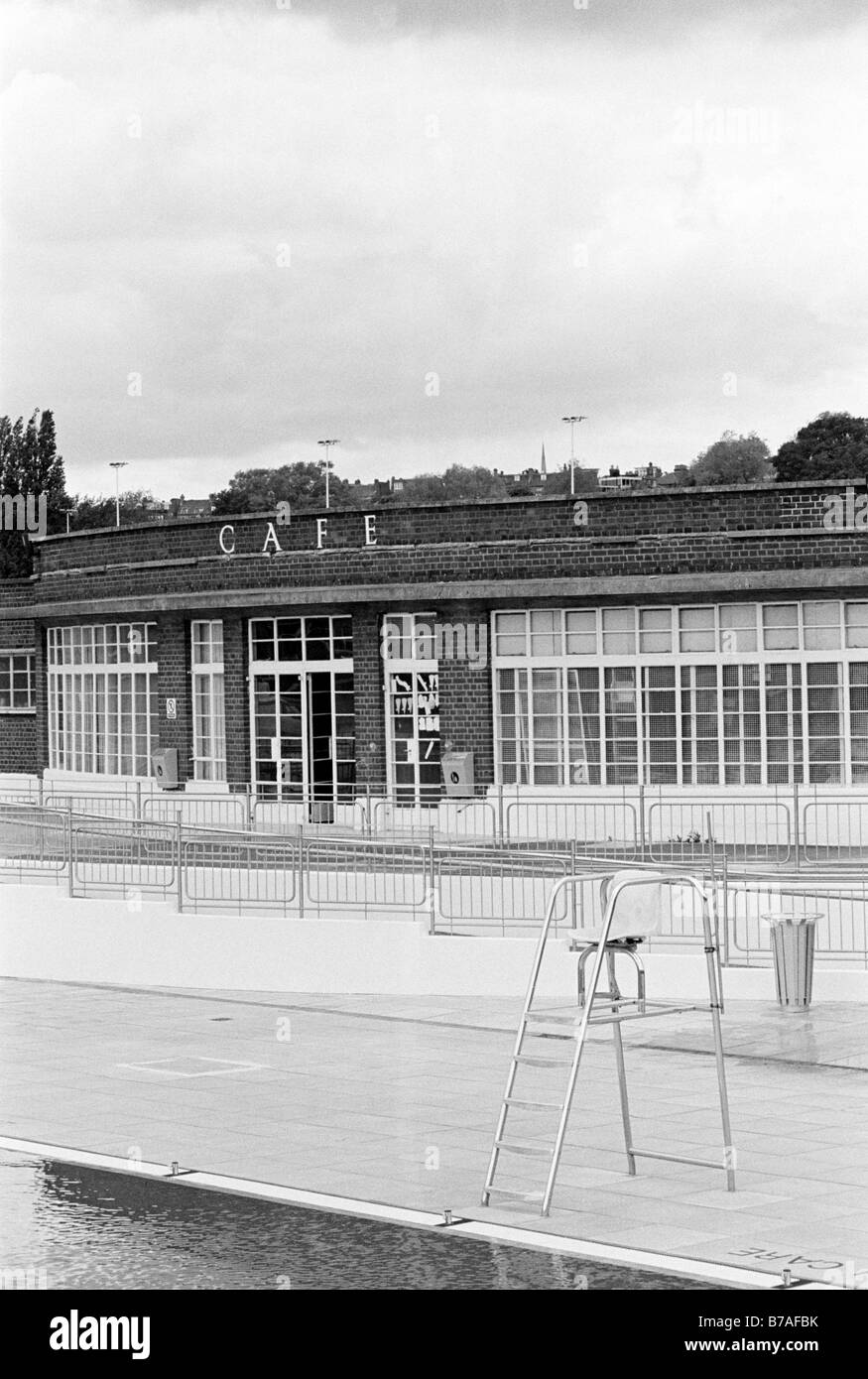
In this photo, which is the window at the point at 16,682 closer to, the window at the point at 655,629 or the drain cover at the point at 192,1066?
the window at the point at 655,629

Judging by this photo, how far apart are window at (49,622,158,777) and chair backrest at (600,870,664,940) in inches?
1068

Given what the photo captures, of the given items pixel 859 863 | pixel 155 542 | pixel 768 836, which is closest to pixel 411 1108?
pixel 859 863

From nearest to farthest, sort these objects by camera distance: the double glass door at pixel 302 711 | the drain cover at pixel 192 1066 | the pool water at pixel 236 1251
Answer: the pool water at pixel 236 1251 < the drain cover at pixel 192 1066 < the double glass door at pixel 302 711

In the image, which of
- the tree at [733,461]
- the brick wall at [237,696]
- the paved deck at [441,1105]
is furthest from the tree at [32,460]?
the paved deck at [441,1105]

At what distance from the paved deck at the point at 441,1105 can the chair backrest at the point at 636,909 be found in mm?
1214

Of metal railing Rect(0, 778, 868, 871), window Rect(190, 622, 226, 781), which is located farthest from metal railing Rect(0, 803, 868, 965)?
window Rect(190, 622, 226, 781)

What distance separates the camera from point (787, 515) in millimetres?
28219

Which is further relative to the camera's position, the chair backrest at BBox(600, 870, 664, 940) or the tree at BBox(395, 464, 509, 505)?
the tree at BBox(395, 464, 509, 505)

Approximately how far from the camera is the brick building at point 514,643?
2820 cm

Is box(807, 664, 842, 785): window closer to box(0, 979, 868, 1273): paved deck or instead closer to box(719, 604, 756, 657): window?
box(719, 604, 756, 657): window

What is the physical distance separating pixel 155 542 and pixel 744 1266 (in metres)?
28.7

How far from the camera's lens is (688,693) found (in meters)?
29.1

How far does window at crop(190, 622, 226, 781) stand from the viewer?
1345 inches
